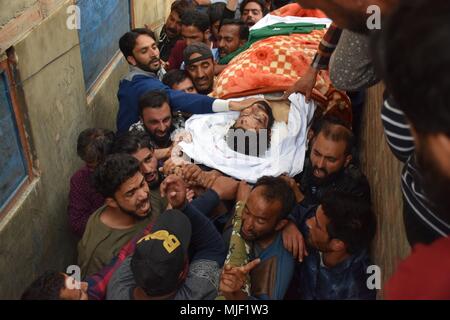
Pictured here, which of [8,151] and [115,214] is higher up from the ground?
[8,151]

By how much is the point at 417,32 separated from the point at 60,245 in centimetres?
276

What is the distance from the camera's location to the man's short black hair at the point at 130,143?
108 inches

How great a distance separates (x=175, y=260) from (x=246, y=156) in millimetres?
1217

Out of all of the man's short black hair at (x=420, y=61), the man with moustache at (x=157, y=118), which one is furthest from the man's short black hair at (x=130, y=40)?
the man's short black hair at (x=420, y=61)

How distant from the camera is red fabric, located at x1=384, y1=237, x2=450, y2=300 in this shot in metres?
0.81

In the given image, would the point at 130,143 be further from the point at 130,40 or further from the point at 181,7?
the point at 181,7

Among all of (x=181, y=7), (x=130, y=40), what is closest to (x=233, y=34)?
(x=181, y=7)

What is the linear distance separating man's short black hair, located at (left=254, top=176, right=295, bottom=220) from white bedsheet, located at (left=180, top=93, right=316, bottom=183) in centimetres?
45

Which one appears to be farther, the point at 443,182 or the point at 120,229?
the point at 120,229

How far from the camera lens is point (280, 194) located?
223 cm

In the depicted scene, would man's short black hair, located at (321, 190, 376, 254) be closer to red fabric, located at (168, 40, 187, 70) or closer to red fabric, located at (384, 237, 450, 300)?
red fabric, located at (384, 237, 450, 300)

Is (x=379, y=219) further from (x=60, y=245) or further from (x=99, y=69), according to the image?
(x=99, y=69)

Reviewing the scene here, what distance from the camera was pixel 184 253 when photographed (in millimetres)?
1888
